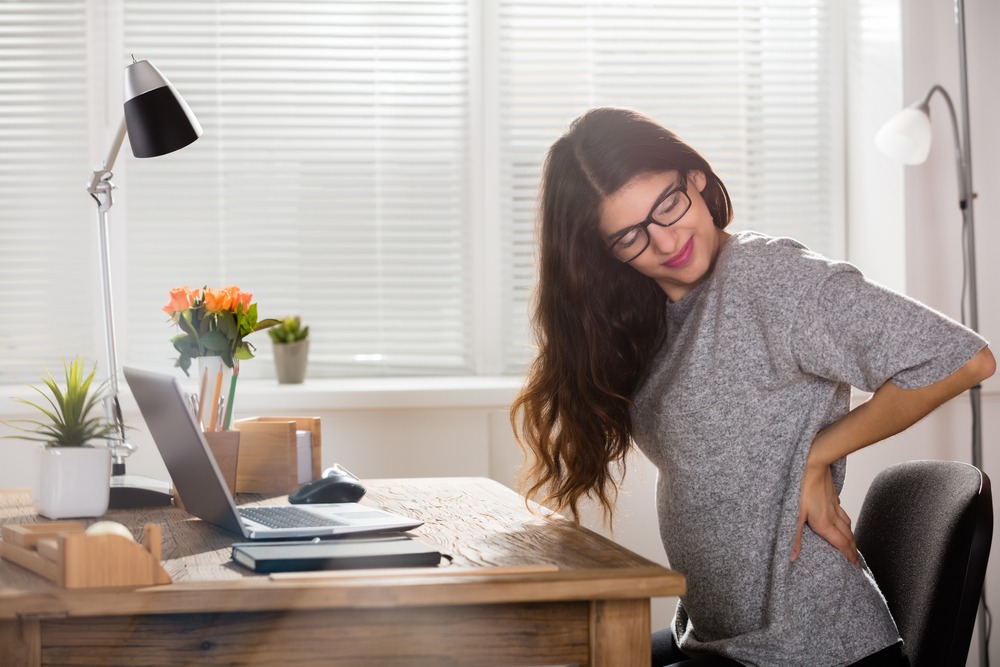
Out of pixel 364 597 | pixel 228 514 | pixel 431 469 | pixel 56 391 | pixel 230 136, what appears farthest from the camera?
pixel 230 136

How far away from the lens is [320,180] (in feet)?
9.62

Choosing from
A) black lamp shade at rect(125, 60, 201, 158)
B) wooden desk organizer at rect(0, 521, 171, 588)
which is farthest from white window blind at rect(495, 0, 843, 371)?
wooden desk organizer at rect(0, 521, 171, 588)

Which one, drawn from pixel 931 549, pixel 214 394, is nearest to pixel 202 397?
pixel 214 394

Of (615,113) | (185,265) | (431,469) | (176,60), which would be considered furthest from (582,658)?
(176,60)

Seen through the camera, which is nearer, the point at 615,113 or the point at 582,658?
the point at 582,658

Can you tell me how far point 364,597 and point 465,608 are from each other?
11 cm

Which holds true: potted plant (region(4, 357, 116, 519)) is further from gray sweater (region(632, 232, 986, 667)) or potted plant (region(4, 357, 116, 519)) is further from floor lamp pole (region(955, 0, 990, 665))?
floor lamp pole (region(955, 0, 990, 665))

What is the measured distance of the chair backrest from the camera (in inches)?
47.4

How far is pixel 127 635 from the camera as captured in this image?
3.27 ft

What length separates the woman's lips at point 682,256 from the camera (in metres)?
1.46

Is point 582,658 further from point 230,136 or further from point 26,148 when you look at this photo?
point 26,148

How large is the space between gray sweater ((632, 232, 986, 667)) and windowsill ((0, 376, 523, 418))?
50.4 inches

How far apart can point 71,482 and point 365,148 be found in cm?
166

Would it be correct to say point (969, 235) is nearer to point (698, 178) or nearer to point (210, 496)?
point (698, 178)
